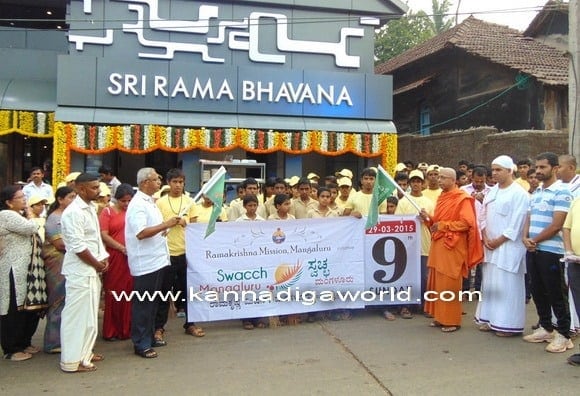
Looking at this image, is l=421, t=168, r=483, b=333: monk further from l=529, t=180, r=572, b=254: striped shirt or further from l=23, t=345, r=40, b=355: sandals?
l=23, t=345, r=40, b=355: sandals

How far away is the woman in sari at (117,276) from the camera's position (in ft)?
18.0

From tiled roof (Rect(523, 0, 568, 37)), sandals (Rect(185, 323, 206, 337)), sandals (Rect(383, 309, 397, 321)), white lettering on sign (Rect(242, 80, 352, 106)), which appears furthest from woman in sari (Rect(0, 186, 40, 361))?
tiled roof (Rect(523, 0, 568, 37))

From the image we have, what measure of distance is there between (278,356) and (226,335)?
911 millimetres

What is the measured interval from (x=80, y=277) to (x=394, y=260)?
3.53 meters

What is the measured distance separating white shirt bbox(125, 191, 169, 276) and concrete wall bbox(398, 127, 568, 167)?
30.2 feet

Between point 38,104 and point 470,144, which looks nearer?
point 38,104

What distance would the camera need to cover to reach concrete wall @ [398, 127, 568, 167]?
11.3 m

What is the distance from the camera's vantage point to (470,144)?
42.2ft

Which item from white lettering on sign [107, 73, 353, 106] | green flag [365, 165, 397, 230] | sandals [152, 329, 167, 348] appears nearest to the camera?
sandals [152, 329, 167, 348]

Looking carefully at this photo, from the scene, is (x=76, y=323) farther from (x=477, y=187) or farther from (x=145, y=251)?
(x=477, y=187)

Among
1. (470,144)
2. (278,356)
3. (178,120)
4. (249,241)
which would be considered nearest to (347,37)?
(470,144)

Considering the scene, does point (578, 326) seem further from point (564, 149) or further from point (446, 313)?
point (564, 149)

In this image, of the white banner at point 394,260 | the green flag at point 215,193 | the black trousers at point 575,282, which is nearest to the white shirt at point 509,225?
the black trousers at point 575,282

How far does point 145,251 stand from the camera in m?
4.76
